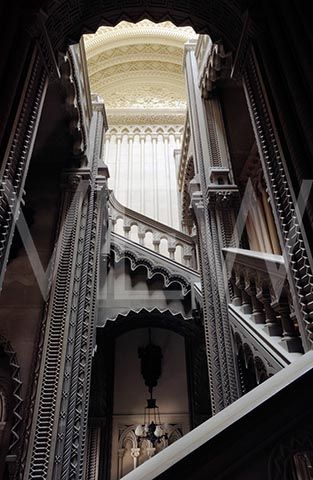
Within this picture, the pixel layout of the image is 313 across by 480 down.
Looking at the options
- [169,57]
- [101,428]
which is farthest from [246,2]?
[169,57]

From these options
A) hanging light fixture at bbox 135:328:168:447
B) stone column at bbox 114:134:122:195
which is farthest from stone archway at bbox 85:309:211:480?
stone column at bbox 114:134:122:195

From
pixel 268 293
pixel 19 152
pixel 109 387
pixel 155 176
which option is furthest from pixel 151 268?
pixel 155 176

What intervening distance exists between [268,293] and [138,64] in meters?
12.9

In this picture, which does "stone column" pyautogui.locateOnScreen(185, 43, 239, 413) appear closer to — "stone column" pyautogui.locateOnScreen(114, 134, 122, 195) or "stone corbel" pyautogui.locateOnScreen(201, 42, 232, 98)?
"stone corbel" pyautogui.locateOnScreen(201, 42, 232, 98)

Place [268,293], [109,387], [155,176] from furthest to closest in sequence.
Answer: [155,176] → [109,387] → [268,293]

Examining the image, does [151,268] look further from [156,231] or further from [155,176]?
[155,176]

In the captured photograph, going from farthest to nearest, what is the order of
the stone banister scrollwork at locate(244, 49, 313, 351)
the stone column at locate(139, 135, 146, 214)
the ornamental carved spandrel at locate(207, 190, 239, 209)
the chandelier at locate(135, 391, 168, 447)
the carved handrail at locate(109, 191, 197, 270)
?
the stone column at locate(139, 135, 146, 214), the chandelier at locate(135, 391, 168, 447), the carved handrail at locate(109, 191, 197, 270), the ornamental carved spandrel at locate(207, 190, 239, 209), the stone banister scrollwork at locate(244, 49, 313, 351)

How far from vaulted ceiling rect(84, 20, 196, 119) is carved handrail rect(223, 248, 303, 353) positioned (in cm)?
1058

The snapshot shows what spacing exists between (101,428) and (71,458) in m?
4.13

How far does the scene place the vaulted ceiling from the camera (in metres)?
12.5

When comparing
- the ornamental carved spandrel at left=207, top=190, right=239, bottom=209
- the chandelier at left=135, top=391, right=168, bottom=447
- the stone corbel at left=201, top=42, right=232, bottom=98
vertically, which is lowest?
the chandelier at left=135, top=391, right=168, bottom=447

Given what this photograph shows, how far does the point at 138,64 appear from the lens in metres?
13.1

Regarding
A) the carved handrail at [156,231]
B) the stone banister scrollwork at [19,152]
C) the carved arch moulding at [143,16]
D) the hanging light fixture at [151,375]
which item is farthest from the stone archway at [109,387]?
the carved arch moulding at [143,16]

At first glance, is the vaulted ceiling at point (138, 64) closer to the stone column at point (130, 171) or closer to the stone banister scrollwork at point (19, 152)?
the stone column at point (130, 171)
